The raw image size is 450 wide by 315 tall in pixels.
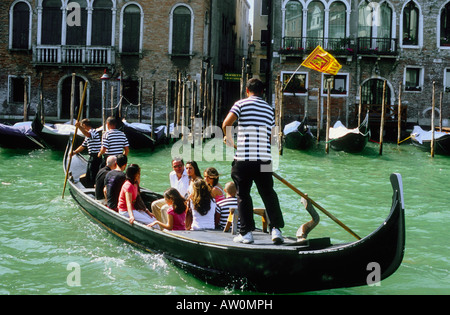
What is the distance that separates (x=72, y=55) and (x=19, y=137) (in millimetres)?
4322

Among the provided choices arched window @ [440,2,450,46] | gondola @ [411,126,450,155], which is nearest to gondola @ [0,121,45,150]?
gondola @ [411,126,450,155]

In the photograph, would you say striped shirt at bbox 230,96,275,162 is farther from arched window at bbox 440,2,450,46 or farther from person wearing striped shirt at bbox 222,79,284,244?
arched window at bbox 440,2,450,46

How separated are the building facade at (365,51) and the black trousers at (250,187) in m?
11.7

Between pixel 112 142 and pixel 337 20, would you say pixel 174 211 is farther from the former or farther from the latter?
pixel 337 20

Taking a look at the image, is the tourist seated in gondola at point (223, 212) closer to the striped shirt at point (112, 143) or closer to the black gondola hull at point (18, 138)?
the striped shirt at point (112, 143)

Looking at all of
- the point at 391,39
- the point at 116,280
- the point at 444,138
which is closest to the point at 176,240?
the point at 116,280

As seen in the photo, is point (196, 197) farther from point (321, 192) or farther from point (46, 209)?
point (321, 192)

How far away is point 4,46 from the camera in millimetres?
14516

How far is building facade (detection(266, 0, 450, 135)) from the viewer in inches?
577

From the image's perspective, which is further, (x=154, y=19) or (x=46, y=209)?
(x=154, y=19)

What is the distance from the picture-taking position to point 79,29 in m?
14.4

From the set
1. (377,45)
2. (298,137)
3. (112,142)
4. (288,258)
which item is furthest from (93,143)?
(377,45)

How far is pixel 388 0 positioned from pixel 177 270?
1286 cm

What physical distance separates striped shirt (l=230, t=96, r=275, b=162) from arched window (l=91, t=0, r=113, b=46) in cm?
1201
